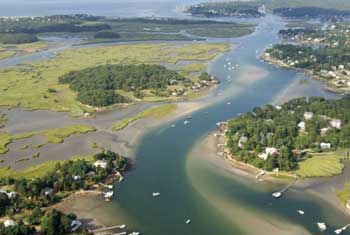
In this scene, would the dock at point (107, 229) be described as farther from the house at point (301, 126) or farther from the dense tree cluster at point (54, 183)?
the house at point (301, 126)

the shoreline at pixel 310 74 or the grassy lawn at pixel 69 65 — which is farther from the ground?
the grassy lawn at pixel 69 65

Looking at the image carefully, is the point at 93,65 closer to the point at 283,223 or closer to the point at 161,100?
the point at 161,100

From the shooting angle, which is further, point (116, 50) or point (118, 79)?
point (116, 50)

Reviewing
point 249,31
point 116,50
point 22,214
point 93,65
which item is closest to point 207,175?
point 22,214

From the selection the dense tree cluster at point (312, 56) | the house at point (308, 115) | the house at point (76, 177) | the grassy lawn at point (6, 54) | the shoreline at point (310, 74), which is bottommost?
the shoreline at point (310, 74)

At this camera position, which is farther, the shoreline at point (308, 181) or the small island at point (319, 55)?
the small island at point (319, 55)

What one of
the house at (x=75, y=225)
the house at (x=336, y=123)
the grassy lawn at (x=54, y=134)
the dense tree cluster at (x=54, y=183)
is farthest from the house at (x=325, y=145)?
the house at (x=75, y=225)

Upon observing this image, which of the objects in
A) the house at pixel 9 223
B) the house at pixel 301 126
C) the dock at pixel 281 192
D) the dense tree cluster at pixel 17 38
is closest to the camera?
the house at pixel 9 223
